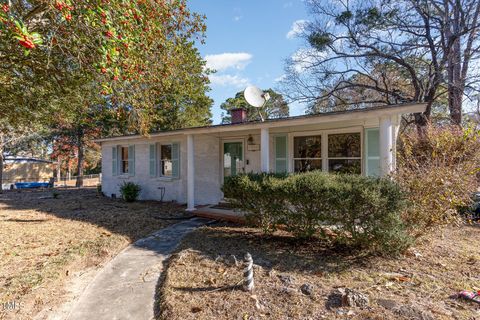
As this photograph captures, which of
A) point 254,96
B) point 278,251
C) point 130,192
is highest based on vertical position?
point 254,96

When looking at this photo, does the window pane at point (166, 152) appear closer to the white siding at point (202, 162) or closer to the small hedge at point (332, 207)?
the white siding at point (202, 162)

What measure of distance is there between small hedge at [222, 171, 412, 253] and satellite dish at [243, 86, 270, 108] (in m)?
3.18

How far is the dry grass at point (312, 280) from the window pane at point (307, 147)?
3.01 metres

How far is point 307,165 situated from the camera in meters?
7.72

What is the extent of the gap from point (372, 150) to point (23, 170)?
32.0 m

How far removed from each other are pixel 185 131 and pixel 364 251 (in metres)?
6.22

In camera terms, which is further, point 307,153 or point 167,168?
point 167,168

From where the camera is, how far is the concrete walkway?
307 centimetres

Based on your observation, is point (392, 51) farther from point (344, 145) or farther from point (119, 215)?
point (119, 215)

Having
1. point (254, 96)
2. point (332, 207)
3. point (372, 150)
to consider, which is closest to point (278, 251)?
point (332, 207)

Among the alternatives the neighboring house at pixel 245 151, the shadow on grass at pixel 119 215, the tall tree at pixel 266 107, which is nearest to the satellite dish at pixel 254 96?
the neighboring house at pixel 245 151

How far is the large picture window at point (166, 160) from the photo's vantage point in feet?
34.7

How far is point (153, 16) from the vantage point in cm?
484

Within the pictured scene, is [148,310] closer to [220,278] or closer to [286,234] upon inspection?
[220,278]
